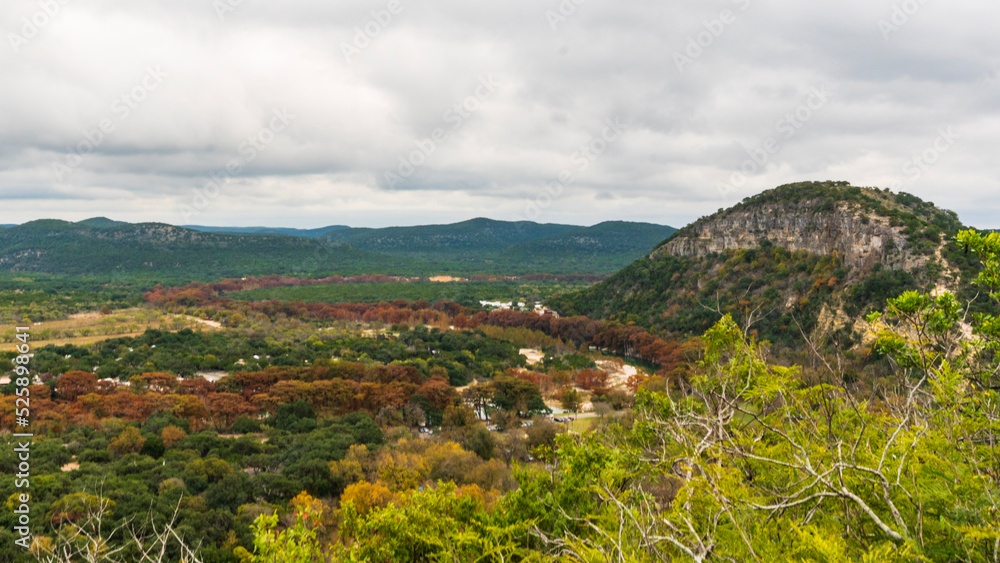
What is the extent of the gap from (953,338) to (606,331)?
67.5 metres

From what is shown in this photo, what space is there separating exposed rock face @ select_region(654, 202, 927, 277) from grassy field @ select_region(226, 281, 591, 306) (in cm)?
4181

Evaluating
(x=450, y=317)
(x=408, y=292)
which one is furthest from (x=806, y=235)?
(x=408, y=292)

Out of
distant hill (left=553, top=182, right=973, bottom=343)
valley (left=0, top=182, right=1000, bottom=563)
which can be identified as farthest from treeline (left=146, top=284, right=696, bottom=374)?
distant hill (left=553, top=182, right=973, bottom=343)

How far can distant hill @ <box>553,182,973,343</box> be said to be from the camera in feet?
175

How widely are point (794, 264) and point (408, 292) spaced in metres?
83.2

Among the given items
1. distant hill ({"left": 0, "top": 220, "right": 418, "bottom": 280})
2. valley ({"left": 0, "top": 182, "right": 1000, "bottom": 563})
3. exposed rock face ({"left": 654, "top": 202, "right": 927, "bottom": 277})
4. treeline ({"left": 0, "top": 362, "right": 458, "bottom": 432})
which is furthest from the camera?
distant hill ({"left": 0, "top": 220, "right": 418, "bottom": 280})

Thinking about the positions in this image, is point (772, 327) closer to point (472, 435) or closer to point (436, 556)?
point (472, 435)

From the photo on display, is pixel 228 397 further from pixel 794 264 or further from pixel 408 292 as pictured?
pixel 408 292

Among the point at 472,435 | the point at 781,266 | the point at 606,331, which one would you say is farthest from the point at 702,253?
the point at 472,435

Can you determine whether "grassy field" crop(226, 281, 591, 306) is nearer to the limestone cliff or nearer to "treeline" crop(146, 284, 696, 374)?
"treeline" crop(146, 284, 696, 374)

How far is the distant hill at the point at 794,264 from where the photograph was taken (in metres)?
53.3

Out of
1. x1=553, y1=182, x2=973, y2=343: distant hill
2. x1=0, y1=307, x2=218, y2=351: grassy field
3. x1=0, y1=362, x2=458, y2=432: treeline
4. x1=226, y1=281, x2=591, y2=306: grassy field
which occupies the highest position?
x1=553, y1=182, x2=973, y2=343: distant hill

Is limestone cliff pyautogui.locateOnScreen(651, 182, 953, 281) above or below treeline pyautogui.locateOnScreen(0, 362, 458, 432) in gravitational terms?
above

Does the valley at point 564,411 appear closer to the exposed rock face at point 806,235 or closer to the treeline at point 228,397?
the treeline at point 228,397
